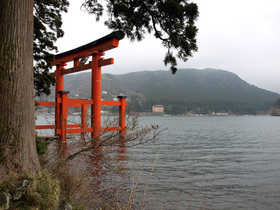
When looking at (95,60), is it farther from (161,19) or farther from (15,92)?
(15,92)

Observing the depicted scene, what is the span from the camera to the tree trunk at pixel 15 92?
333cm

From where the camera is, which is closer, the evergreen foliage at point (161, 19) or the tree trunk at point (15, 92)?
the tree trunk at point (15, 92)

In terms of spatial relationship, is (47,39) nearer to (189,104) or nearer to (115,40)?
(115,40)

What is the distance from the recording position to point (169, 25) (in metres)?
6.04

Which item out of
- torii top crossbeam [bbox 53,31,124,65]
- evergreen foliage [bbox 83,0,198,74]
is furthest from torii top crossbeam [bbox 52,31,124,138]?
evergreen foliage [bbox 83,0,198,74]

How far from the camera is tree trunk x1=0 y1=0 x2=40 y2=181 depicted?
3.33 metres

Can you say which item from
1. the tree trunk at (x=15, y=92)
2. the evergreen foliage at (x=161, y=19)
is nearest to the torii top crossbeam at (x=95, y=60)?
the evergreen foliage at (x=161, y=19)

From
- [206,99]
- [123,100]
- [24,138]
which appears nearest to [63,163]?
[24,138]

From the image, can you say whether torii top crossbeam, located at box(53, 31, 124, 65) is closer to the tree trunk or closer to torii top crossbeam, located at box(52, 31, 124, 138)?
torii top crossbeam, located at box(52, 31, 124, 138)

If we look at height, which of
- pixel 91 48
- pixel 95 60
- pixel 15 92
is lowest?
pixel 15 92

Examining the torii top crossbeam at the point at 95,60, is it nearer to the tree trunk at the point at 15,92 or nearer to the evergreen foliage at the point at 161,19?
the evergreen foliage at the point at 161,19

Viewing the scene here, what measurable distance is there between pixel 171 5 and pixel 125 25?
5.00 feet

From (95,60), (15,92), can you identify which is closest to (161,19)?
(15,92)

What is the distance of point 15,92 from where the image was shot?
3.40 metres
